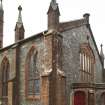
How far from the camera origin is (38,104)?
23.1 metres

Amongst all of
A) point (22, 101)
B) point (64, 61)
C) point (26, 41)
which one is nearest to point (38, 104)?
point (22, 101)

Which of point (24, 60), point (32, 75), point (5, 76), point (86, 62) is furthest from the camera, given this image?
point (5, 76)

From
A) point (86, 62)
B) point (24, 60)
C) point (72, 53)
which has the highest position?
point (72, 53)

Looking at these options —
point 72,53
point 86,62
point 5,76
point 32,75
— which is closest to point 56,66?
point 72,53

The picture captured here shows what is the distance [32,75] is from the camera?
2473 centimetres

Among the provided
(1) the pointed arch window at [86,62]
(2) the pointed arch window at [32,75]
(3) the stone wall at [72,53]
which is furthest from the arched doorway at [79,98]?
(2) the pointed arch window at [32,75]

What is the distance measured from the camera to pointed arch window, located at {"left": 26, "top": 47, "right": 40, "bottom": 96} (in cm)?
2409

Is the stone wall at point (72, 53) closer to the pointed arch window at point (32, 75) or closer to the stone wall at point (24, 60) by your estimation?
the stone wall at point (24, 60)

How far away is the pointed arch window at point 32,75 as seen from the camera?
79.0 ft

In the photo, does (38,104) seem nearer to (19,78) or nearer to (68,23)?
(19,78)

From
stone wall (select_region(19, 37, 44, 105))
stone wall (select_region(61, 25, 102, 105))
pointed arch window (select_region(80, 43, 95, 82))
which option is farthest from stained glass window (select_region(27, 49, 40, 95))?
pointed arch window (select_region(80, 43, 95, 82))

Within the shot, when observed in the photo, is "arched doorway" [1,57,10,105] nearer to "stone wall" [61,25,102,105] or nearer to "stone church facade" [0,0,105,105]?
"stone church facade" [0,0,105,105]

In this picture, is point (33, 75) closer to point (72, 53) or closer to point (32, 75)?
point (32, 75)

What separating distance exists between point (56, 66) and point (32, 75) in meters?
3.92
